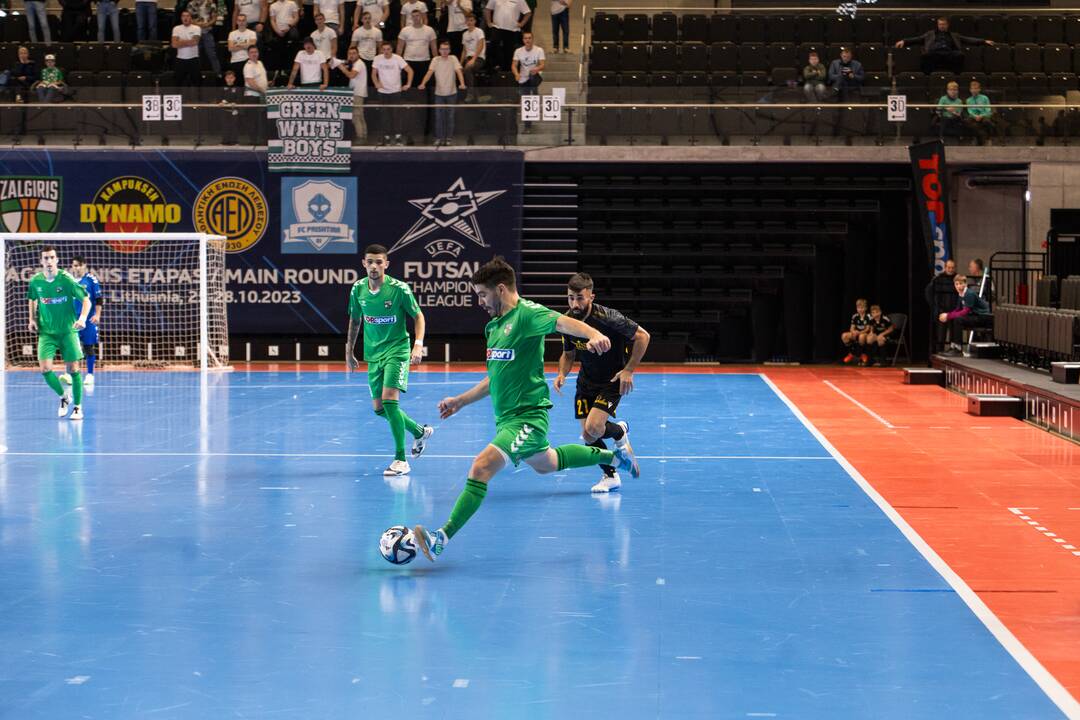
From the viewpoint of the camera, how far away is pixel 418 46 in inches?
1025

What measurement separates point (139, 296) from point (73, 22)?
7387 millimetres

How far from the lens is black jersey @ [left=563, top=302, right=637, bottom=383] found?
34.6ft

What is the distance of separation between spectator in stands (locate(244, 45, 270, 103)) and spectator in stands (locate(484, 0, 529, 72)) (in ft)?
15.9

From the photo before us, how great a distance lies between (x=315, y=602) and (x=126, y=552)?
2.02 meters

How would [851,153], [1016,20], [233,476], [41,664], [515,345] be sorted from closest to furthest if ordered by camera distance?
[41,664] → [515,345] → [233,476] → [851,153] → [1016,20]

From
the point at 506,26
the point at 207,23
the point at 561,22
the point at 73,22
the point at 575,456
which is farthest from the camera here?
the point at 73,22

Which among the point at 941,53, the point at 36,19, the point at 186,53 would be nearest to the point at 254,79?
the point at 186,53

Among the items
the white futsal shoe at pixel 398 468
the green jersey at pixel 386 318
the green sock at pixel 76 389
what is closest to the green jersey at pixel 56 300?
the green sock at pixel 76 389

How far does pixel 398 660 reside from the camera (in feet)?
19.7

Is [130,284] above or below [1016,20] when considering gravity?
below

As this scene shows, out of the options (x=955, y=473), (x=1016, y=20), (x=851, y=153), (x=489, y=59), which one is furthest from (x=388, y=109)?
(x=955, y=473)

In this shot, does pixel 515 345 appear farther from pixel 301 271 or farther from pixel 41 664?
pixel 301 271

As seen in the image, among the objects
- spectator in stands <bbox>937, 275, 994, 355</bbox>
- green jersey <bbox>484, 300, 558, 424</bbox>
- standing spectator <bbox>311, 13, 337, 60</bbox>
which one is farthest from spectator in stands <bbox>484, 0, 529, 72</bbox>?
green jersey <bbox>484, 300, 558, 424</bbox>

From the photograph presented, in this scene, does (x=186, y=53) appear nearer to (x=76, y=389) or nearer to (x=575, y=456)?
(x=76, y=389)
